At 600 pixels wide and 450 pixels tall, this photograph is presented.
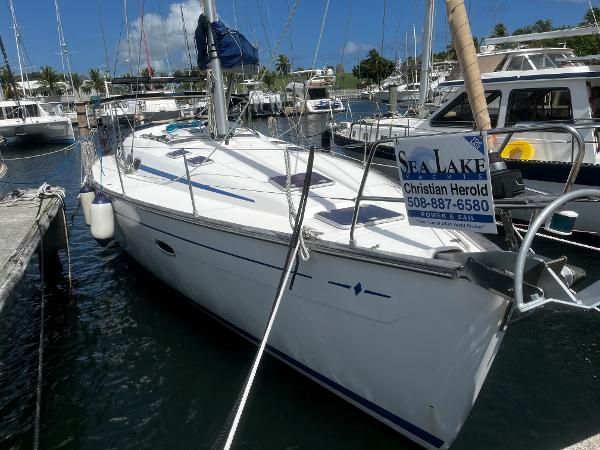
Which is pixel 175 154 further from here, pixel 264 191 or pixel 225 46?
pixel 264 191

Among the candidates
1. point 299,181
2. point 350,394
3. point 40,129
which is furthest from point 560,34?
point 40,129

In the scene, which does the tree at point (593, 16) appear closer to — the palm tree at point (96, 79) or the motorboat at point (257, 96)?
the motorboat at point (257, 96)

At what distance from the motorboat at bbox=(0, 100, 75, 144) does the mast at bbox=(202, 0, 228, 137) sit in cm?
2632

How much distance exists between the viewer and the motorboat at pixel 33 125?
2953 centimetres

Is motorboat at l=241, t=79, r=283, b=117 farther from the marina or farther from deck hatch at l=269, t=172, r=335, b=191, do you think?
deck hatch at l=269, t=172, r=335, b=191

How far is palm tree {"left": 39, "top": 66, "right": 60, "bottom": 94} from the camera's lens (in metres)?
60.4

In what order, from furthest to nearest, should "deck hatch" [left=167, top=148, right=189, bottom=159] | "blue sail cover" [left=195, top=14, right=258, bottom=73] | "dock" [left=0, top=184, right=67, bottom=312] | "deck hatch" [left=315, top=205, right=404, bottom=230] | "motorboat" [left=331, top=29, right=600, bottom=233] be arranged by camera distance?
1. "motorboat" [left=331, top=29, right=600, bottom=233]
2. "deck hatch" [left=167, top=148, right=189, bottom=159]
3. "blue sail cover" [left=195, top=14, right=258, bottom=73]
4. "dock" [left=0, top=184, right=67, bottom=312]
5. "deck hatch" [left=315, top=205, right=404, bottom=230]

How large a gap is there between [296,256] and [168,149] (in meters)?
4.37

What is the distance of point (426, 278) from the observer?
3.36 metres

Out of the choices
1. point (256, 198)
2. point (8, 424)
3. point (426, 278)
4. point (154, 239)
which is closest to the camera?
point (426, 278)

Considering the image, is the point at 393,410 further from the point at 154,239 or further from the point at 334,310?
the point at 154,239

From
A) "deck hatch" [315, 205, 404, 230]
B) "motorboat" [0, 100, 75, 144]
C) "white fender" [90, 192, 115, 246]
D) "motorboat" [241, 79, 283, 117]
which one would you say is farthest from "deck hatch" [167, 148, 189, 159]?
"motorboat" [0, 100, 75, 144]

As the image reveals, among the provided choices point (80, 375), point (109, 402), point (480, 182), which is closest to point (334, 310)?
point (480, 182)

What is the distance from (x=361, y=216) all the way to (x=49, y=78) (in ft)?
220
